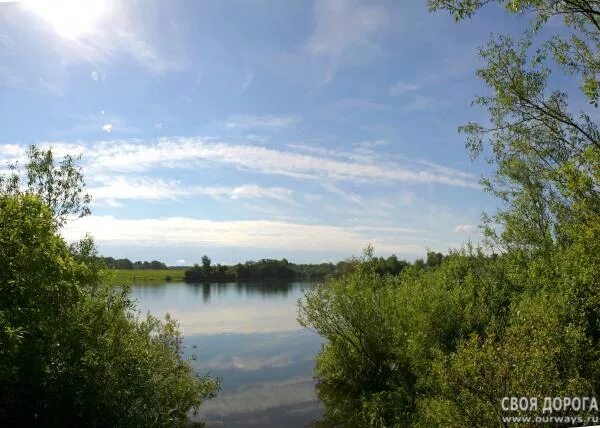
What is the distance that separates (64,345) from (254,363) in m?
17.6

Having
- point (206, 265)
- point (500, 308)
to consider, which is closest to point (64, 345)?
point (500, 308)

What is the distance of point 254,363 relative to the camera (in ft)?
79.0

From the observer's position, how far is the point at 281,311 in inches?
1916

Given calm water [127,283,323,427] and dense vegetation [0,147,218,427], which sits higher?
dense vegetation [0,147,218,427]

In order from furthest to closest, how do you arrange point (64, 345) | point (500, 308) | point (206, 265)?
point (206, 265)
point (500, 308)
point (64, 345)

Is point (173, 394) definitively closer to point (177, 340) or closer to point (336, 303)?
point (177, 340)

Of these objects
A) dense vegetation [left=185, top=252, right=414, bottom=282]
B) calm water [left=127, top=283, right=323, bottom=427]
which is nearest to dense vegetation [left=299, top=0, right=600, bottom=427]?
calm water [left=127, top=283, right=323, bottom=427]

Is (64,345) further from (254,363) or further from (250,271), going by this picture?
(250,271)

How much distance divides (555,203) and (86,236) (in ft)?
43.9

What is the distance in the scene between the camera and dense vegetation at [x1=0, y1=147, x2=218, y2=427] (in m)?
5.79

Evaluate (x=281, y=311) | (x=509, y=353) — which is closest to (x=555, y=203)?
Answer: (x=509, y=353)

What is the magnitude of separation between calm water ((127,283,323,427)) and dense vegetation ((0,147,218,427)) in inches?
67.2

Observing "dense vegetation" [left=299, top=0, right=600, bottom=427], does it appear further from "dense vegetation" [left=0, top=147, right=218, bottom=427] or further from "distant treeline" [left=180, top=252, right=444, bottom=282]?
"distant treeline" [left=180, top=252, right=444, bottom=282]

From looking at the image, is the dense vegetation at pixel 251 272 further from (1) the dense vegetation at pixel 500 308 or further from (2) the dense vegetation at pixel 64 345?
(2) the dense vegetation at pixel 64 345
